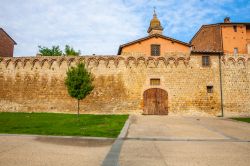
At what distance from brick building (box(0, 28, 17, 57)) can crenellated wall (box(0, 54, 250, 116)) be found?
11552mm

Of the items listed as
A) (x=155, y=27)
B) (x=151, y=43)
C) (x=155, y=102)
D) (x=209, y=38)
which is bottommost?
(x=155, y=102)

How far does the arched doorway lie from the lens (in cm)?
1880

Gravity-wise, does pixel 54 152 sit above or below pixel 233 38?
below

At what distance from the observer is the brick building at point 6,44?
2882 cm

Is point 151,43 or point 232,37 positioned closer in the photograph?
point 151,43

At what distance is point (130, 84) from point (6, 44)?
72.2ft

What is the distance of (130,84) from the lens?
63.1 ft

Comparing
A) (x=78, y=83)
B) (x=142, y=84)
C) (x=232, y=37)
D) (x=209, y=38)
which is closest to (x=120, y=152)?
(x=78, y=83)

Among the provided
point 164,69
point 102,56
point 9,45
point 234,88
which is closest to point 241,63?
point 234,88

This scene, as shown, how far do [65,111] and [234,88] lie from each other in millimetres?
15952

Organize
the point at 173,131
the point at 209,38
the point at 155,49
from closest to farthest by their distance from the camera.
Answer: the point at 173,131, the point at 155,49, the point at 209,38

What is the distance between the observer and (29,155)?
16.1 ft

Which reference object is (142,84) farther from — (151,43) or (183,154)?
(183,154)

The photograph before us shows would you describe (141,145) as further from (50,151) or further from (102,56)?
(102,56)
